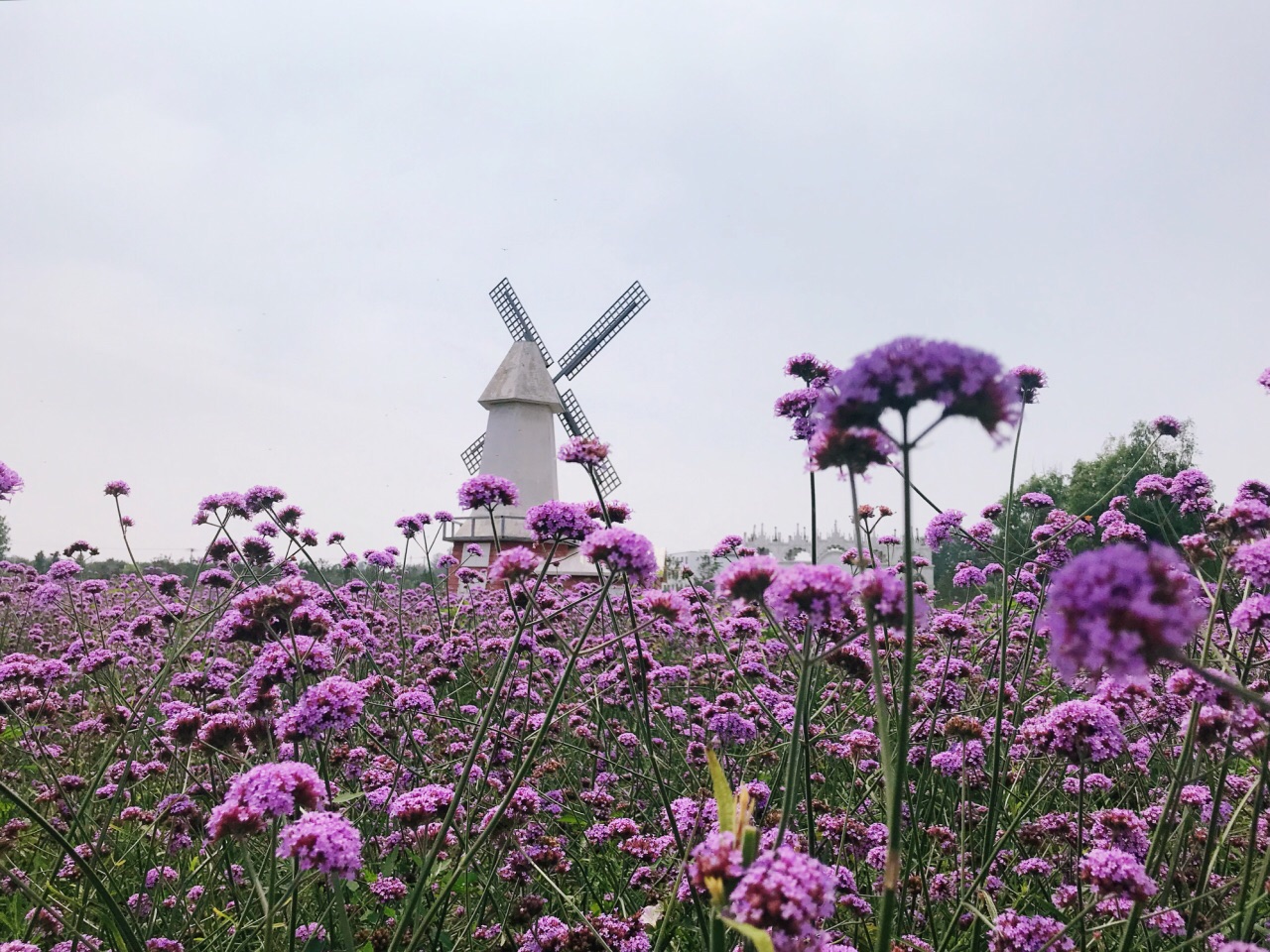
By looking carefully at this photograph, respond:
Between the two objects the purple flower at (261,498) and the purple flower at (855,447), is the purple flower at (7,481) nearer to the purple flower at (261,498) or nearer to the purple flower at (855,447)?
the purple flower at (261,498)

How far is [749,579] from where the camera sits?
1991 millimetres

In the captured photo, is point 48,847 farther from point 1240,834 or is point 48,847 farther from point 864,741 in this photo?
point 1240,834

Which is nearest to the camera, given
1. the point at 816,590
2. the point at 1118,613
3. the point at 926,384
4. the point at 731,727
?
the point at 1118,613

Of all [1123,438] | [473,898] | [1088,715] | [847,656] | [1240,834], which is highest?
[1123,438]

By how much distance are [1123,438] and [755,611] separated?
63127 millimetres

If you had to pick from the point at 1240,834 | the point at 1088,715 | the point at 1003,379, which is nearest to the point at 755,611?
the point at 1088,715

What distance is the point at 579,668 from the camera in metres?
6.28

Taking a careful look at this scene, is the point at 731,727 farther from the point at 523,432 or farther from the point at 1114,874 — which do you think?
the point at 523,432

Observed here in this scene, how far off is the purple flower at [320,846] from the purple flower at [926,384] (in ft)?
5.02

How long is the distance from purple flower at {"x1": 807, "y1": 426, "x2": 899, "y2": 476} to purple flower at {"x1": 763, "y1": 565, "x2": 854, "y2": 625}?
0.81 ft

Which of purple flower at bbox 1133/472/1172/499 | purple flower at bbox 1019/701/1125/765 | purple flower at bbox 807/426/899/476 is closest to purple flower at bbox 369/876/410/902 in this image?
purple flower at bbox 1019/701/1125/765

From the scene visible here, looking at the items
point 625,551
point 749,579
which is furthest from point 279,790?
point 749,579

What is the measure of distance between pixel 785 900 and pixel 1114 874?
1229mm

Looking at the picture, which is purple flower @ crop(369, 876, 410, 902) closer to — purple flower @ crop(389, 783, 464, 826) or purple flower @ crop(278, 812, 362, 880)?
purple flower @ crop(389, 783, 464, 826)
